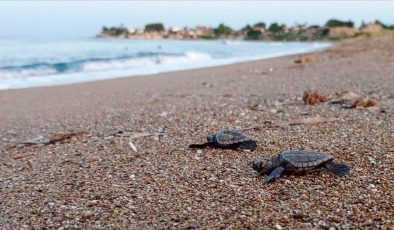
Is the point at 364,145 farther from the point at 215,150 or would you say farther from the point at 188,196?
the point at 188,196

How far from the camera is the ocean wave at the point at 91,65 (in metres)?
20.4

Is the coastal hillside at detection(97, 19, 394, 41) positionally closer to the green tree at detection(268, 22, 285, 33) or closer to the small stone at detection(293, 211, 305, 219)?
the green tree at detection(268, 22, 285, 33)

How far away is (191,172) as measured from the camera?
4676 millimetres

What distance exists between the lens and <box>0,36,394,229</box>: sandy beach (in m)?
3.60

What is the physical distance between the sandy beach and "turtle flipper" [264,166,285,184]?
0.05m

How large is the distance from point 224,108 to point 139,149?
2.97 m

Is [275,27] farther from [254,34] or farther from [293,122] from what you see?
[293,122]

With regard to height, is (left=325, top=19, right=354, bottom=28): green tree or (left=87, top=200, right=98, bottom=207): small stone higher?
(left=87, top=200, right=98, bottom=207): small stone

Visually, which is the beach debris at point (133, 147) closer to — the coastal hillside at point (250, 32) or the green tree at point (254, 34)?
the coastal hillside at point (250, 32)

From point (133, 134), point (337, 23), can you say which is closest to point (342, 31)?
point (337, 23)

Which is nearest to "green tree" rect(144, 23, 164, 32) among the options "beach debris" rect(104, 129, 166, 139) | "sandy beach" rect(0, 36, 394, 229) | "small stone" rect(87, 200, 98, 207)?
"sandy beach" rect(0, 36, 394, 229)

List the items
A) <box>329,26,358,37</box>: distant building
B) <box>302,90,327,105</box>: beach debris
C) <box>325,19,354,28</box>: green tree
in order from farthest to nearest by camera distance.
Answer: <box>325,19,354,28</box>: green tree → <box>329,26,358,37</box>: distant building → <box>302,90,327,105</box>: beach debris

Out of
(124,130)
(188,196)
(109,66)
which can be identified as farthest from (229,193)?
(109,66)

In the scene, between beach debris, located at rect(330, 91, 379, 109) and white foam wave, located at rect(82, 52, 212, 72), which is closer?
beach debris, located at rect(330, 91, 379, 109)
